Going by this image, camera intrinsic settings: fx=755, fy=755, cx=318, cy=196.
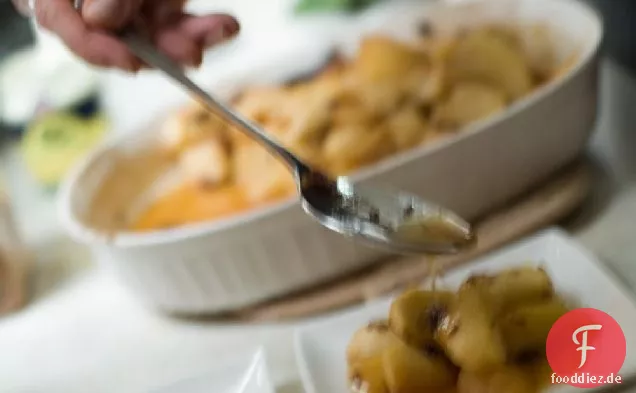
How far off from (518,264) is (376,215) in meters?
0.13

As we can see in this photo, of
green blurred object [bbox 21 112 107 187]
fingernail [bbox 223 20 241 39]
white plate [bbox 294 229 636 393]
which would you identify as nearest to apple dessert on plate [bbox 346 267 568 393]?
white plate [bbox 294 229 636 393]

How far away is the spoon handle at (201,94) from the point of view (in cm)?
39

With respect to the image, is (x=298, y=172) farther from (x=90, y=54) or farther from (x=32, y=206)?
(x=32, y=206)

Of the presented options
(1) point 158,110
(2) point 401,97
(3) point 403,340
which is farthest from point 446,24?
(3) point 403,340

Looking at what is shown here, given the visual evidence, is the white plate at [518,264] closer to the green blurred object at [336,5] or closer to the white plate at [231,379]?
the white plate at [231,379]

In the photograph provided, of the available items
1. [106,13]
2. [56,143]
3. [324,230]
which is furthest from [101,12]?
[56,143]

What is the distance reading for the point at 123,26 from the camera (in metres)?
0.44

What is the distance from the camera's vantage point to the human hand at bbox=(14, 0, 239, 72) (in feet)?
1.38

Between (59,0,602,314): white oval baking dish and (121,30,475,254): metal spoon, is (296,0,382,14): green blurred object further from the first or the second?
(121,30,475,254): metal spoon

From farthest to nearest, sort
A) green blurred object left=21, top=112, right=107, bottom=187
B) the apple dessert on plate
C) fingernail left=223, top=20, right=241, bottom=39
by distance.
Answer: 1. green blurred object left=21, top=112, right=107, bottom=187
2. fingernail left=223, top=20, right=241, bottom=39
3. the apple dessert on plate

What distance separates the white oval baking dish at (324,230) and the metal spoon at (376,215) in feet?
0.23

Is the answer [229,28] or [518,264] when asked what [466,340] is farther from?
[229,28]

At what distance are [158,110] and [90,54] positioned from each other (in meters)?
0.22

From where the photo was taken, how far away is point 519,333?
0.36 metres
